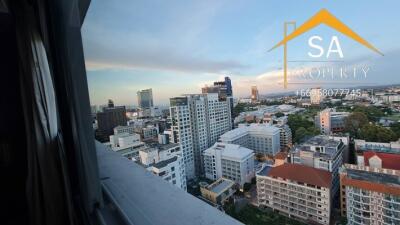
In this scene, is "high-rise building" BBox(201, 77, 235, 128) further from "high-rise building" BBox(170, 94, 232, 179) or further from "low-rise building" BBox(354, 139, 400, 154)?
"low-rise building" BBox(354, 139, 400, 154)

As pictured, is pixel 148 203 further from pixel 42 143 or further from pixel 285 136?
pixel 285 136

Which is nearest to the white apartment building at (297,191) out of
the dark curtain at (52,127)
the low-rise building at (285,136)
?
the low-rise building at (285,136)

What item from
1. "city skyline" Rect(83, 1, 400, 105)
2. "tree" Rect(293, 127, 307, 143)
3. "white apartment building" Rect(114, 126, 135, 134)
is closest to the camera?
"city skyline" Rect(83, 1, 400, 105)

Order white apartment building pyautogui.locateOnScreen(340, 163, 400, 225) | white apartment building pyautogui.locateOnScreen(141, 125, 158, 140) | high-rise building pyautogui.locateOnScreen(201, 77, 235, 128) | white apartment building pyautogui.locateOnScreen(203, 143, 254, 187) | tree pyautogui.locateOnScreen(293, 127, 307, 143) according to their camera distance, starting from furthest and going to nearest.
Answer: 1. white apartment building pyautogui.locateOnScreen(141, 125, 158, 140)
2. high-rise building pyautogui.locateOnScreen(201, 77, 235, 128)
3. white apartment building pyautogui.locateOnScreen(203, 143, 254, 187)
4. tree pyautogui.locateOnScreen(293, 127, 307, 143)
5. white apartment building pyautogui.locateOnScreen(340, 163, 400, 225)

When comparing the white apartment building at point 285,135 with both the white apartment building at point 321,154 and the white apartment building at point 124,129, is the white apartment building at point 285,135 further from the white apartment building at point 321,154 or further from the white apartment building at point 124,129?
the white apartment building at point 124,129

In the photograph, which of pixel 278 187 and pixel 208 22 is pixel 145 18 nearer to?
pixel 208 22

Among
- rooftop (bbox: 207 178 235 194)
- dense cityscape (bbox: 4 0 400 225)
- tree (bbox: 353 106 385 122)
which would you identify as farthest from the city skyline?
rooftop (bbox: 207 178 235 194)
